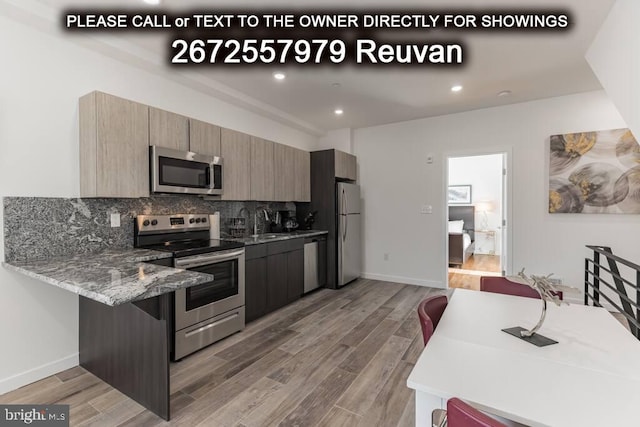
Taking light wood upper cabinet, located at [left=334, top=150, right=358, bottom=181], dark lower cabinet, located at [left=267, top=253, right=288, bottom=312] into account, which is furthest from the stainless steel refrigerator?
dark lower cabinet, located at [left=267, top=253, right=288, bottom=312]

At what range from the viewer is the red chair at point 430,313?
4.66 ft

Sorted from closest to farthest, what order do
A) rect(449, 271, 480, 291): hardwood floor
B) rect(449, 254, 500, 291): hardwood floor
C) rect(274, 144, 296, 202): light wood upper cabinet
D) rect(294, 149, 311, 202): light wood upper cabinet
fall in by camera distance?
rect(274, 144, 296, 202): light wood upper cabinet < rect(294, 149, 311, 202): light wood upper cabinet < rect(449, 271, 480, 291): hardwood floor < rect(449, 254, 500, 291): hardwood floor

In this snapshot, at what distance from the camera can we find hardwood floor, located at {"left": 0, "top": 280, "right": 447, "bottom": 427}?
6.06 feet

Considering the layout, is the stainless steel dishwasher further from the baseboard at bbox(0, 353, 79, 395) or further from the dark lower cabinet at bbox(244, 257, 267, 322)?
the baseboard at bbox(0, 353, 79, 395)

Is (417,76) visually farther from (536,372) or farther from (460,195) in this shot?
(460,195)

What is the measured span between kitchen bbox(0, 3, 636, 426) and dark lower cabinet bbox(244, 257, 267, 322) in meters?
0.91

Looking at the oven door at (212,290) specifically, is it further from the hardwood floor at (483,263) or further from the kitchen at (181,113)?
the hardwood floor at (483,263)

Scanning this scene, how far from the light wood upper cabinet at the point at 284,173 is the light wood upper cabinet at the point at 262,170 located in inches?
4.0

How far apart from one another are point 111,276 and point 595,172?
507cm

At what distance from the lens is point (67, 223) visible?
2.37 metres

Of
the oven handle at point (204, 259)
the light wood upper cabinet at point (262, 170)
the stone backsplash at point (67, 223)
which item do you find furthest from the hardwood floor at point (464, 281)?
the stone backsplash at point (67, 223)

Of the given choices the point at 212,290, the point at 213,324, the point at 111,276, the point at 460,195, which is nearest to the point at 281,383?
the point at 213,324

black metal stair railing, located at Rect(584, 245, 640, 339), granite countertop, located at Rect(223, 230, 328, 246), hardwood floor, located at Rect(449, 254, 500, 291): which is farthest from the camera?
hardwood floor, located at Rect(449, 254, 500, 291)

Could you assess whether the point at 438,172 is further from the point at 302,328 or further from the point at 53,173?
the point at 53,173
